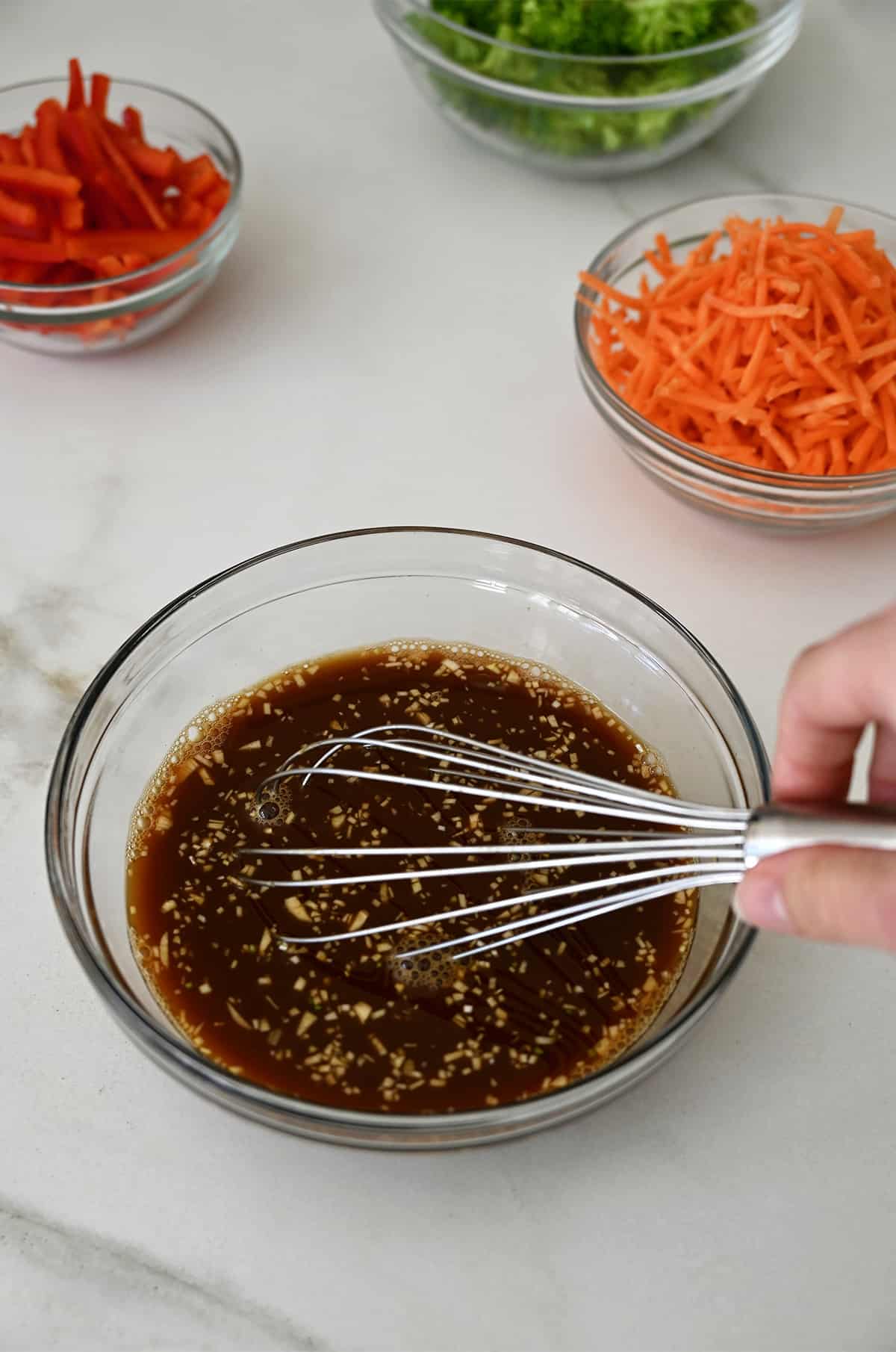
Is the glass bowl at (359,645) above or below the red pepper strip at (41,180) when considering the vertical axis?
below

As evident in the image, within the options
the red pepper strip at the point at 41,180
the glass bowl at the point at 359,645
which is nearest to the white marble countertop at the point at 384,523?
the glass bowl at the point at 359,645

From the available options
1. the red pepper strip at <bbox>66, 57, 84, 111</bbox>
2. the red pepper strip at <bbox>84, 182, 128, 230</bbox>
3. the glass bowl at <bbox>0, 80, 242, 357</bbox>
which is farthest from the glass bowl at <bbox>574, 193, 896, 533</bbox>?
the red pepper strip at <bbox>66, 57, 84, 111</bbox>

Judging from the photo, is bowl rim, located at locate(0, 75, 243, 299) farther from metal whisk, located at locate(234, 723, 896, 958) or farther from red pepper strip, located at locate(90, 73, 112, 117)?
metal whisk, located at locate(234, 723, 896, 958)

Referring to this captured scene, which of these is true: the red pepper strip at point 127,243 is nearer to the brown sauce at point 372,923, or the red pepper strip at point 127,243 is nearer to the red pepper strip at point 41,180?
the red pepper strip at point 41,180

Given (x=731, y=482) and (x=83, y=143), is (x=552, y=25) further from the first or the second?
(x=731, y=482)

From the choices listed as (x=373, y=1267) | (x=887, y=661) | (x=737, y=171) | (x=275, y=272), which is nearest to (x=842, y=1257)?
(x=373, y=1267)

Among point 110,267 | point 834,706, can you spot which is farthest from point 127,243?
point 834,706

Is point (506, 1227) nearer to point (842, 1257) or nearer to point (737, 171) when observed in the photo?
point (842, 1257)
